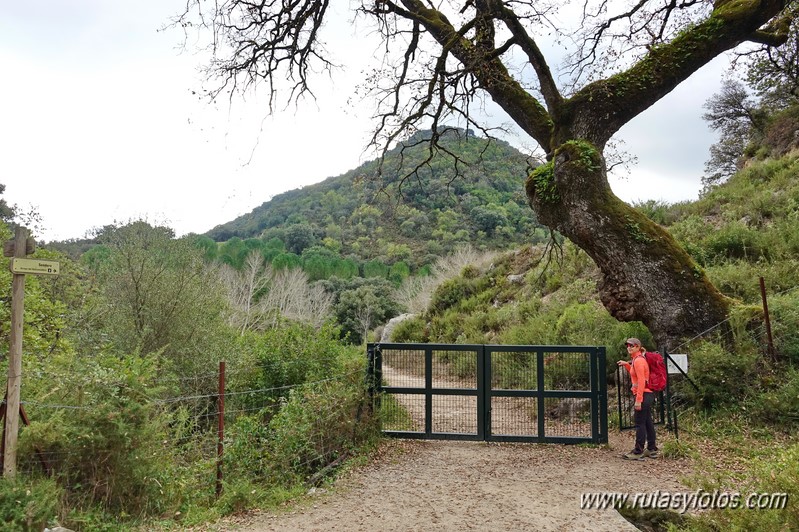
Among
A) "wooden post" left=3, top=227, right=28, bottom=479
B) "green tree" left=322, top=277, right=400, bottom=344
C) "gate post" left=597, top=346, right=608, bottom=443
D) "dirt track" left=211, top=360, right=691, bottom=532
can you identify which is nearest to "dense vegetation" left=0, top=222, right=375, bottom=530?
"wooden post" left=3, top=227, right=28, bottom=479

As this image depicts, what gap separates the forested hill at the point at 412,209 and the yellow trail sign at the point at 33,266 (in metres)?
6.05

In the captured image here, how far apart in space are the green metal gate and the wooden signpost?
15.2 feet

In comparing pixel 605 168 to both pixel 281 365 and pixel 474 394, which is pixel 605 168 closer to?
pixel 474 394

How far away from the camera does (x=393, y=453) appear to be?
24.7 feet

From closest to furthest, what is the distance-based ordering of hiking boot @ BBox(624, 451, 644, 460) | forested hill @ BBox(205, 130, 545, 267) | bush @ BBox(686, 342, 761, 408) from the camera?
hiking boot @ BBox(624, 451, 644, 460) → bush @ BBox(686, 342, 761, 408) → forested hill @ BBox(205, 130, 545, 267)

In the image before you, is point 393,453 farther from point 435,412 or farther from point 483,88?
point 483,88

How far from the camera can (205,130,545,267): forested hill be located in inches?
460

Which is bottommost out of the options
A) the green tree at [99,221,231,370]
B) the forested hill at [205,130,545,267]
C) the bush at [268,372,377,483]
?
the bush at [268,372,377,483]

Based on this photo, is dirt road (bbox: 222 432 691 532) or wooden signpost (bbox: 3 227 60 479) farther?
dirt road (bbox: 222 432 691 532)

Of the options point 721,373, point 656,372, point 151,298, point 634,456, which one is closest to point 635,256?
point 656,372

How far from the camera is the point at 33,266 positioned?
4.87 meters

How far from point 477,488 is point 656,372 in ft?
Result: 10.4

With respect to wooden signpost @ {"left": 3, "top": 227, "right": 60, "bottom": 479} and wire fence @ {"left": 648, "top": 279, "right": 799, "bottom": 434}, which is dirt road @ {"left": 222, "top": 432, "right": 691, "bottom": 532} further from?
wooden signpost @ {"left": 3, "top": 227, "right": 60, "bottom": 479}

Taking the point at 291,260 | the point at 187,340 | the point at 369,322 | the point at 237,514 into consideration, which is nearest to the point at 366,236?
the point at 291,260
